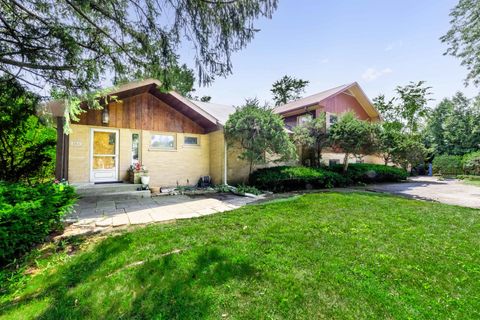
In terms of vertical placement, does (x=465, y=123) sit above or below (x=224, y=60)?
above

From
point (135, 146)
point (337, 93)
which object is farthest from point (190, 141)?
point (337, 93)

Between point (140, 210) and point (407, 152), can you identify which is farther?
point (407, 152)

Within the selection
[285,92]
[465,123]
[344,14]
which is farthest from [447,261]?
[465,123]

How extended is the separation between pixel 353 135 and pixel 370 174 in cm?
393

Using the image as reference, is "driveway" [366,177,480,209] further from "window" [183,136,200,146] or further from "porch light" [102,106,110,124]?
"porch light" [102,106,110,124]

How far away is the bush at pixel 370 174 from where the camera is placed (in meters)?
12.9

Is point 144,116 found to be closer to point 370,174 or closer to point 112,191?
point 112,191

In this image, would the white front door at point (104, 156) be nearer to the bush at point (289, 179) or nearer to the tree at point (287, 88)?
the bush at point (289, 179)

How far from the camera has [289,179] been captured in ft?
32.3

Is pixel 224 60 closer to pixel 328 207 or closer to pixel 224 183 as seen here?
pixel 328 207

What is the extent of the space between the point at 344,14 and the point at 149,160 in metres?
9.24

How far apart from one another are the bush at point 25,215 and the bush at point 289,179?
23.1 ft

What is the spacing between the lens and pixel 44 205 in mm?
3537

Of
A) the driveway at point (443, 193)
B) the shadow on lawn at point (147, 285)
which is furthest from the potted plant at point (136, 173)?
the driveway at point (443, 193)
